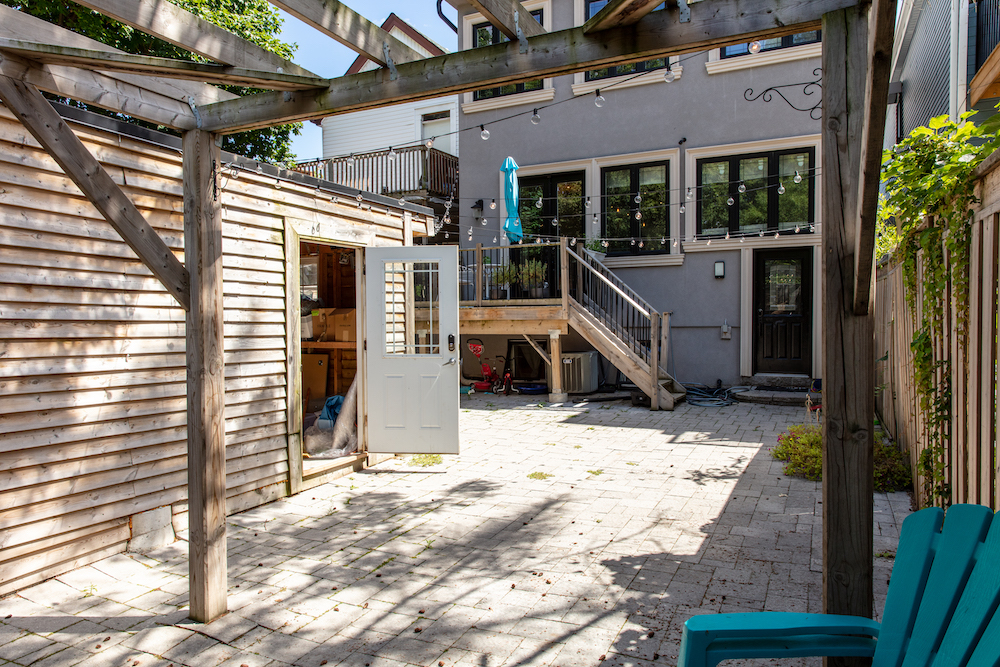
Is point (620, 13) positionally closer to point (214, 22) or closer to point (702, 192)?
point (702, 192)

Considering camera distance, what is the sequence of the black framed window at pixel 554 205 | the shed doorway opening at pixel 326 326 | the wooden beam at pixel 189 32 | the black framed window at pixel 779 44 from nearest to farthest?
the wooden beam at pixel 189 32 → the shed doorway opening at pixel 326 326 → the black framed window at pixel 779 44 → the black framed window at pixel 554 205

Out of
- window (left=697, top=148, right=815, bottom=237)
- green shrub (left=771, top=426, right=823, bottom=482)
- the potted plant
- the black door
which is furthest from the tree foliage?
the black door

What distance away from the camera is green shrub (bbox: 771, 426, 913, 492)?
5.27 m

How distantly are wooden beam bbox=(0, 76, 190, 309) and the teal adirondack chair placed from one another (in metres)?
2.86

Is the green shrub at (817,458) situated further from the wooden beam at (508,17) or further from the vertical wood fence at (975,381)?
the wooden beam at (508,17)

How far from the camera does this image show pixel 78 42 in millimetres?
3111

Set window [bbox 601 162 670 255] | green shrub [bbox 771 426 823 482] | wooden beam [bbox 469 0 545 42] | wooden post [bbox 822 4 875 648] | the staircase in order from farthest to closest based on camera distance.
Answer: window [bbox 601 162 670 255], the staircase, green shrub [bbox 771 426 823 482], wooden beam [bbox 469 0 545 42], wooden post [bbox 822 4 875 648]

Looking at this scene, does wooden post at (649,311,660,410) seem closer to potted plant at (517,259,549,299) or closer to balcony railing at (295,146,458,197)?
potted plant at (517,259,549,299)

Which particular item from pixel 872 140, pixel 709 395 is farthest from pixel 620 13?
pixel 709 395

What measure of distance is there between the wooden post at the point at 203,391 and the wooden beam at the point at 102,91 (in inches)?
5.2

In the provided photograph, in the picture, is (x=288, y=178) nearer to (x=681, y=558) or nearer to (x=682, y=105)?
(x=681, y=558)

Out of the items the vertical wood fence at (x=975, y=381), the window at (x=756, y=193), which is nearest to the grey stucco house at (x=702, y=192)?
the window at (x=756, y=193)

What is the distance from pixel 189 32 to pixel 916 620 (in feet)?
11.5

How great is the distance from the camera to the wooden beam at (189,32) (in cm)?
268
